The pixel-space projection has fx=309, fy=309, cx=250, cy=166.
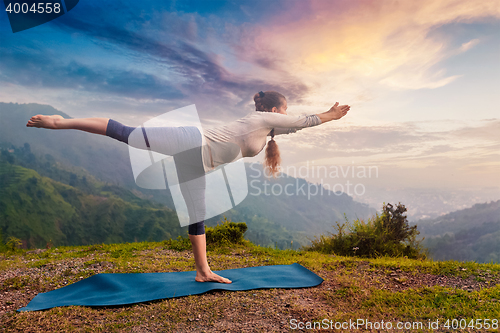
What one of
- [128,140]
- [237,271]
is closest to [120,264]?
[237,271]

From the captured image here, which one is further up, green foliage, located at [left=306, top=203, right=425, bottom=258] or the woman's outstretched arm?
the woman's outstretched arm

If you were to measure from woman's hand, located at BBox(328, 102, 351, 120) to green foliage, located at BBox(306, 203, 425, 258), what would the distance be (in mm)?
3025

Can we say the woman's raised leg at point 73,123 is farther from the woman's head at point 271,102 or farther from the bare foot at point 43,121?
the woman's head at point 271,102

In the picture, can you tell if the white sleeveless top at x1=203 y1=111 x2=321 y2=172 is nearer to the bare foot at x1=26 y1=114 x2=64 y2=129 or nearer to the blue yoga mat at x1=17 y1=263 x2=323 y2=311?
the blue yoga mat at x1=17 y1=263 x2=323 y2=311

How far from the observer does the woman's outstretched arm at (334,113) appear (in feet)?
11.9

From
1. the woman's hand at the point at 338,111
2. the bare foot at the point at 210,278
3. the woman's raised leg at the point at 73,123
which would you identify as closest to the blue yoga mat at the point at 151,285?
the bare foot at the point at 210,278

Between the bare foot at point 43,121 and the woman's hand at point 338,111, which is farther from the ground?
the woman's hand at point 338,111

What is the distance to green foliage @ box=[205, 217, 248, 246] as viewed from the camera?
20.6ft

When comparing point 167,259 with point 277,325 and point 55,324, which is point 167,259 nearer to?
point 55,324

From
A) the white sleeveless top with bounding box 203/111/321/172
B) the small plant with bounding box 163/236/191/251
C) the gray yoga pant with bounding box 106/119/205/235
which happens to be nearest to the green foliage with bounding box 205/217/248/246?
the small plant with bounding box 163/236/191/251

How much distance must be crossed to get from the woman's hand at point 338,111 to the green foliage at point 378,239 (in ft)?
9.93

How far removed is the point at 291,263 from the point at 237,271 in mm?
979

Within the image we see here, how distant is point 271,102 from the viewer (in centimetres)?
364

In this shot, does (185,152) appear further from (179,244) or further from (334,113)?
(179,244)
